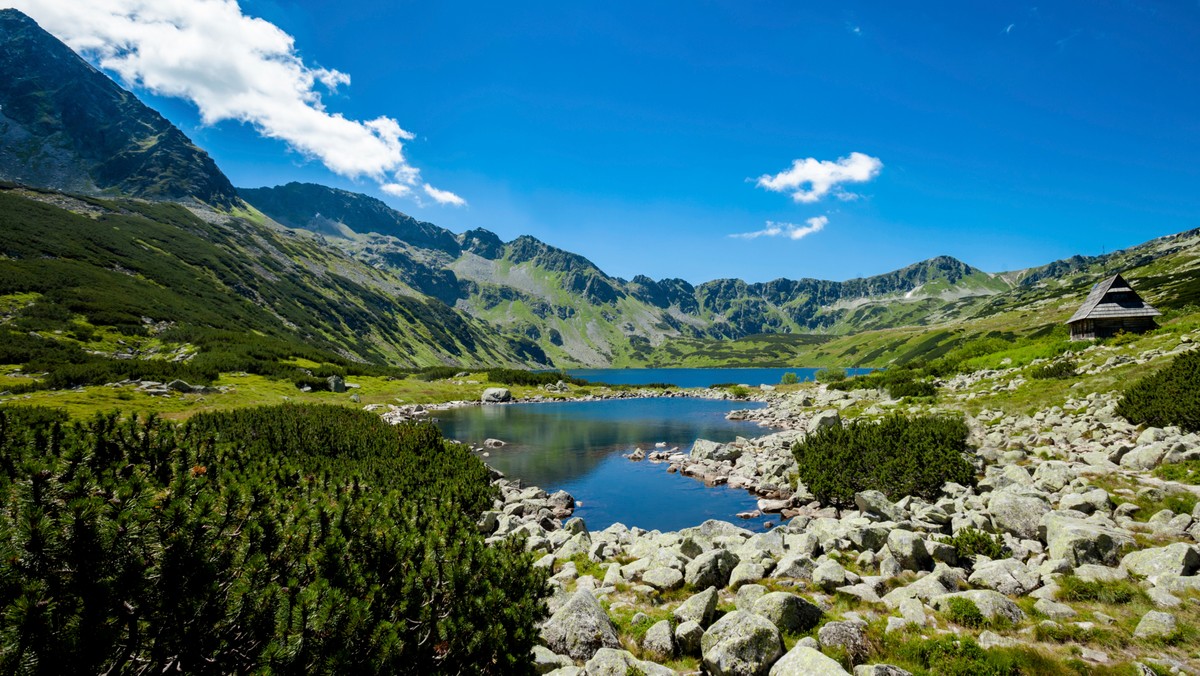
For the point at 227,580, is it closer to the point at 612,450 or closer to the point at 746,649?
the point at 746,649

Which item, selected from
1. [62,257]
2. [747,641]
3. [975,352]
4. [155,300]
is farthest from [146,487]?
[62,257]

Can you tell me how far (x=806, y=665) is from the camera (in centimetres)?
845

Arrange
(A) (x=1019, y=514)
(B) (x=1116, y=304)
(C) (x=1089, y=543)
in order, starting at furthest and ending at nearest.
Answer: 1. (B) (x=1116, y=304)
2. (A) (x=1019, y=514)
3. (C) (x=1089, y=543)

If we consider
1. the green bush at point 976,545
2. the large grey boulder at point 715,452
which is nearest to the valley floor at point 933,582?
the green bush at point 976,545

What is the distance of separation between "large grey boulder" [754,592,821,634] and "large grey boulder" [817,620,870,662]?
963mm

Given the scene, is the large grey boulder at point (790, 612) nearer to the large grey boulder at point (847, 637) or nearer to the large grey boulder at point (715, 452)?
the large grey boulder at point (847, 637)

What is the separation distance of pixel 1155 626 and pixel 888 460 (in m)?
16.8

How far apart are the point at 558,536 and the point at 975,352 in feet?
227

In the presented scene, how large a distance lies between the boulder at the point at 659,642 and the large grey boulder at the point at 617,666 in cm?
119

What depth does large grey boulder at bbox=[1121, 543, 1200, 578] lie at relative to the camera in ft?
34.9

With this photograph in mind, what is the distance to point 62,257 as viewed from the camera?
108 m

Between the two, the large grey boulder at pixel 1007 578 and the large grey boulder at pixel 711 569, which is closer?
the large grey boulder at pixel 1007 578

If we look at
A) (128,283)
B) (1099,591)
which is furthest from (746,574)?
(128,283)

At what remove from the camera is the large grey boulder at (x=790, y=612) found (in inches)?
420
